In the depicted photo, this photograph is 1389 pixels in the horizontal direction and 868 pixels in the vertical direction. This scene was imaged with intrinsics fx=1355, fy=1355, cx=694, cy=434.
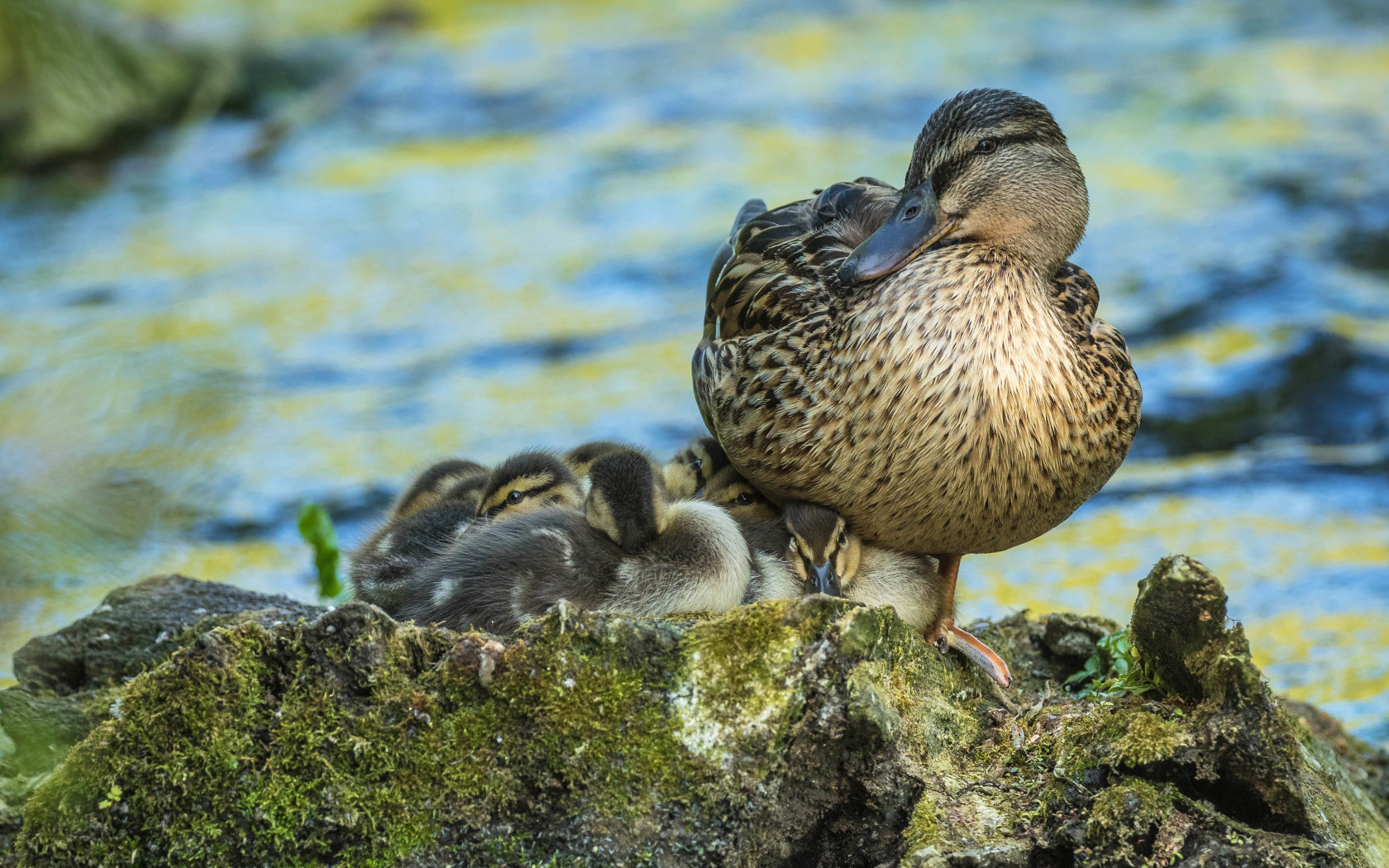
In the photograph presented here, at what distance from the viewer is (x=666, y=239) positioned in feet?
32.1

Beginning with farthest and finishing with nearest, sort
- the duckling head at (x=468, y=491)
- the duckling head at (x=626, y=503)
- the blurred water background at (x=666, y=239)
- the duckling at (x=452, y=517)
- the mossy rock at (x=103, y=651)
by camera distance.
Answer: the blurred water background at (x=666, y=239) < the duckling head at (x=468, y=491) < the duckling at (x=452, y=517) < the duckling head at (x=626, y=503) < the mossy rock at (x=103, y=651)

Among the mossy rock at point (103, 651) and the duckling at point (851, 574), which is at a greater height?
the duckling at point (851, 574)

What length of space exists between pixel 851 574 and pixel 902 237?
34.5 inches

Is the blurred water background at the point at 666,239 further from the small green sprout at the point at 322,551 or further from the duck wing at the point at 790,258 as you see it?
the duck wing at the point at 790,258

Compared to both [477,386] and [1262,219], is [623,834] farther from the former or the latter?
[1262,219]

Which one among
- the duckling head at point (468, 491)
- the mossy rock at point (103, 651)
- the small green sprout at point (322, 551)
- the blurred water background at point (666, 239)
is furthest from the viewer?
the blurred water background at point (666, 239)

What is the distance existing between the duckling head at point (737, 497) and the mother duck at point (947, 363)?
0.24 meters

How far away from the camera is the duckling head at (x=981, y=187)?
11.6ft

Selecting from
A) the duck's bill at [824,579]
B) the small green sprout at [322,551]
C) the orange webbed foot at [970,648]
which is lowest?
the small green sprout at [322,551]

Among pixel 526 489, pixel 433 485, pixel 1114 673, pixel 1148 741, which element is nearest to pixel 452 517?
pixel 526 489

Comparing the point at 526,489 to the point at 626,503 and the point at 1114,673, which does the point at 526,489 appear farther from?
the point at 1114,673

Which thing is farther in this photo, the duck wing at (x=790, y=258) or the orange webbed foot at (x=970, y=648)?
the duck wing at (x=790, y=258)

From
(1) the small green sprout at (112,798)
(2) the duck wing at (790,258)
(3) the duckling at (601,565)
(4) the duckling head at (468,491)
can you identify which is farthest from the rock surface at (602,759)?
(4) the duckling head at (468,491)

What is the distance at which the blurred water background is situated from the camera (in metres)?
6.49
